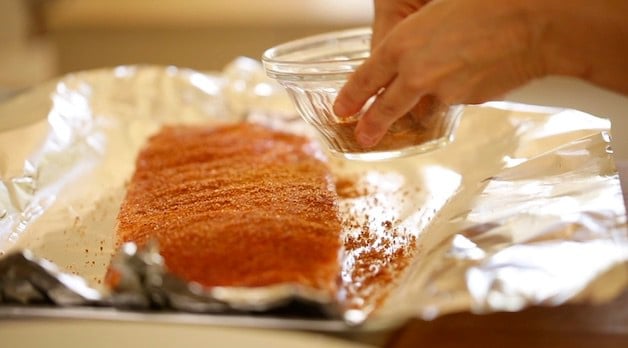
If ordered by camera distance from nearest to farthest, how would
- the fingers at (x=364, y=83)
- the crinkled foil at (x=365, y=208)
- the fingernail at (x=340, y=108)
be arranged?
the crinkled foil at (x=365, y=208) < the fingers at (x=364, y=83) < the fingernail at (x=340, y=108)

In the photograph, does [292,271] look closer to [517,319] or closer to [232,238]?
[232,238]

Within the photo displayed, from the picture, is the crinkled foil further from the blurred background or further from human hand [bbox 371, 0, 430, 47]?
the blurred background

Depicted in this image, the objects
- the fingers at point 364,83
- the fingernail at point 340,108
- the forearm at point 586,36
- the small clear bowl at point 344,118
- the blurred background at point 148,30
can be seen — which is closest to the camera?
the forearm at point 586,36

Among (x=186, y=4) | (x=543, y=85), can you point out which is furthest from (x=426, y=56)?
(x=186, y=4)

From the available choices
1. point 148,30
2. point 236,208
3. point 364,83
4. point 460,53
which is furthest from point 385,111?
point 148,30

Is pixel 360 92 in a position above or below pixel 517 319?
above

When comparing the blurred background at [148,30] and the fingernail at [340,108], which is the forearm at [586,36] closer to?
the fingernail at [340,108]

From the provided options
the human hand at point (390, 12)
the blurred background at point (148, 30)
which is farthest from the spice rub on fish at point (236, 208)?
the blurred background at point (148, 30)

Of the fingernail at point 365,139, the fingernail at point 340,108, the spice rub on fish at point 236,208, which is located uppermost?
the fingernail at point 340,108
